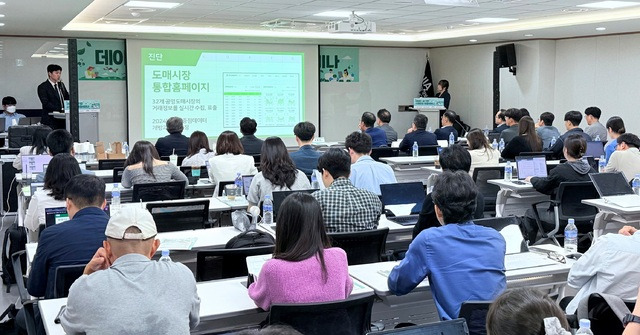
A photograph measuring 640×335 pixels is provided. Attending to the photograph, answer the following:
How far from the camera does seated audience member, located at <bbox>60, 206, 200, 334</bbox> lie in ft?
8.09

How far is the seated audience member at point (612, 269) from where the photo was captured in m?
3.06

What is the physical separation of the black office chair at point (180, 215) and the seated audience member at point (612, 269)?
3.08 meters

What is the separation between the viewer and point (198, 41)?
1405 cm

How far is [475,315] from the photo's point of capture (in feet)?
9.15

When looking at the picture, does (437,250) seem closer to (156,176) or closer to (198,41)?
(156,176)

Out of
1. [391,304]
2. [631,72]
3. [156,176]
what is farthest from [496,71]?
[391,304]

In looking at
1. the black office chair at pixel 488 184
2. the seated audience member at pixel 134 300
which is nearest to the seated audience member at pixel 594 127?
the black office chair at pixel 488 184

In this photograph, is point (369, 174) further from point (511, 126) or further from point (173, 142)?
point (511, 126)

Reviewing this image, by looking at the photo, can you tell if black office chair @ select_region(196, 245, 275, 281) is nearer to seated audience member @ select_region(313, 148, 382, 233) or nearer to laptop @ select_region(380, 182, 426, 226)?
seated audience member @ select_region(313, 148, 382, 233)

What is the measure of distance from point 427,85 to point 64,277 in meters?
14.7

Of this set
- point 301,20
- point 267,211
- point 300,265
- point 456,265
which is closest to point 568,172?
point 267,211

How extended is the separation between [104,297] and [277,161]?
133 inches

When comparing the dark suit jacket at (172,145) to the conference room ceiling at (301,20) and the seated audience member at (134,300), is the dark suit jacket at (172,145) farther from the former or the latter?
the seated audience member at (134,300)

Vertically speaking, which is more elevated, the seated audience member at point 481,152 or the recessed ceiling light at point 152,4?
the recessed ceiling light at point 152,4
